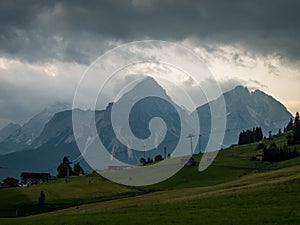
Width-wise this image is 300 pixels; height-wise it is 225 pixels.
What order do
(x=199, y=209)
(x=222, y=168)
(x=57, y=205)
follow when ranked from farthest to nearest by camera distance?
1. (x=222, y=168)
2. (x=57, y=205)
3. (x=199, y=209)

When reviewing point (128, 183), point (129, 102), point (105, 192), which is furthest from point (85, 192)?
point (129, 102)

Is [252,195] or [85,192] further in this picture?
[85,192]

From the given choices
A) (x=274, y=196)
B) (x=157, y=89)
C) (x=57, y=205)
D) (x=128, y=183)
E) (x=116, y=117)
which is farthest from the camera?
(x=128, y=183)

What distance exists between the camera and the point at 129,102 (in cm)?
8450

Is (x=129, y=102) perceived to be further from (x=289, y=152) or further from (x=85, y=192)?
(x=289, y=152)

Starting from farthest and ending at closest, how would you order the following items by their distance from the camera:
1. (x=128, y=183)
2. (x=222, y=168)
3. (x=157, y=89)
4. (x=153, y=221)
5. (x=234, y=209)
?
(x=222, y=168)
(x=128, y=183)
(x=157, y=89)
(x=234, y=209)
(x=153, y=221)

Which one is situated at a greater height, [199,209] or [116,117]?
[116,117]

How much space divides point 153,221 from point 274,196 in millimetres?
16670

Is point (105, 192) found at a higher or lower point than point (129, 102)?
lower

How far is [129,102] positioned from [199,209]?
3991cm

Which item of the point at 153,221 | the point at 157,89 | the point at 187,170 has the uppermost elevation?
the point at 157,89

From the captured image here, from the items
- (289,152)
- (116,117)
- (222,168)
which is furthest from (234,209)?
(289,152)

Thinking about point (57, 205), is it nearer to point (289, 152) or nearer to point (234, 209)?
point (234, 209)

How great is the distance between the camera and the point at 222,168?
147000mm
